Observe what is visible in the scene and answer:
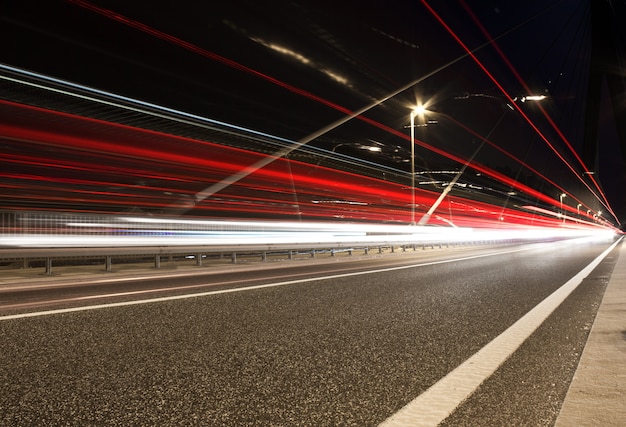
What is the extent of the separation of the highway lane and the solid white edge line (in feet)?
0.24

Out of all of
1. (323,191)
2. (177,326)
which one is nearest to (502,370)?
(177,326)

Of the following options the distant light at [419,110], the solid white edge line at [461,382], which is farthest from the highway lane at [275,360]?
the distant light at [419,110]

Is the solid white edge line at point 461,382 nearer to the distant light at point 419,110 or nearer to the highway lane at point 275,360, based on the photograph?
the highway lane at point 275,360

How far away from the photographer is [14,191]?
12.5m

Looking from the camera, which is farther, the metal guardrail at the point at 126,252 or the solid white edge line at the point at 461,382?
the metal guardrail at the point at 126,252

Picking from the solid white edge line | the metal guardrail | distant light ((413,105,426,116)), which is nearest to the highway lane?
the solid white edge line

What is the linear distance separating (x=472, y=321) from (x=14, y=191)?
1060cm

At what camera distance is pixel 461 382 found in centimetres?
365

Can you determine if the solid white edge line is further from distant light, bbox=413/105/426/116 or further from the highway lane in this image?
distant light, bbox=413/105/426/116

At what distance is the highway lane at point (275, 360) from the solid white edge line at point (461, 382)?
0.07 meters

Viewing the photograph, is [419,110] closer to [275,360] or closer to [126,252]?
[126,252]

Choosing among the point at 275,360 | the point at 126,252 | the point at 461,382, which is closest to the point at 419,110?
the point at 126,252

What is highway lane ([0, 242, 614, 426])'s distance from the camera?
3076mm

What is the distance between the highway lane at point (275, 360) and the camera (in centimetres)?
308
